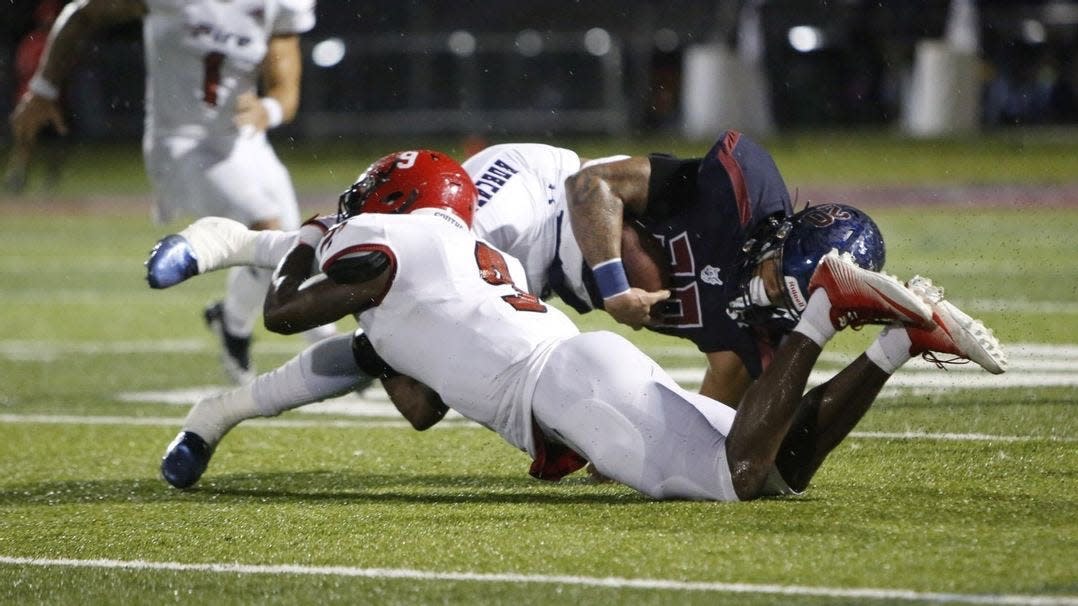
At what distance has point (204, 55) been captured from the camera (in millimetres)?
6914

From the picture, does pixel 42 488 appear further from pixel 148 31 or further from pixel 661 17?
pixel 661 17

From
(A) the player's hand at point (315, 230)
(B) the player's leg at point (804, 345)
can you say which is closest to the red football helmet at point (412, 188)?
(A) the player's hand at point (315, 230)

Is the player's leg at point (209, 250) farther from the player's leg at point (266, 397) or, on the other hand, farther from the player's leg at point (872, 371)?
the player's leg at point (872, 371)

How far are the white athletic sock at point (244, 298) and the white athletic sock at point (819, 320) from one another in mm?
3092

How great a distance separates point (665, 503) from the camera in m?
4.28

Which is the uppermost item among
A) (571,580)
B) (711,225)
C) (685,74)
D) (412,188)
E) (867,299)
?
(412,188)

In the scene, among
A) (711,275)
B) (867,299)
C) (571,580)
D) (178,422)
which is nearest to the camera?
(571,580)

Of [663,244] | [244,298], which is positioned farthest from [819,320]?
[244,298]

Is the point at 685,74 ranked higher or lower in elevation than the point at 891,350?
lower

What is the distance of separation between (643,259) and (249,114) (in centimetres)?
252

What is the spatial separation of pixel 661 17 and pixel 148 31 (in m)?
16.5

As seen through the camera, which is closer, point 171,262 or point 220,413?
point 171,262

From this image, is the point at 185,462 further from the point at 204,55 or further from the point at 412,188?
the point at 204,55

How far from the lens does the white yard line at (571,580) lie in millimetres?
3238
